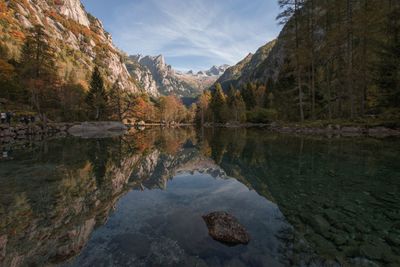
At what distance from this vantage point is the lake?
15.1ft

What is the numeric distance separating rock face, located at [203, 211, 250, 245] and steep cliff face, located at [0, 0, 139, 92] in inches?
3871

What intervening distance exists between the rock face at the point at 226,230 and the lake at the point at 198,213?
173 millimetres

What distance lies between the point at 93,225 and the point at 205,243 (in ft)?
10.2

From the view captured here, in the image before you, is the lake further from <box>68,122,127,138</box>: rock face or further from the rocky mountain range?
the rocky mountain range

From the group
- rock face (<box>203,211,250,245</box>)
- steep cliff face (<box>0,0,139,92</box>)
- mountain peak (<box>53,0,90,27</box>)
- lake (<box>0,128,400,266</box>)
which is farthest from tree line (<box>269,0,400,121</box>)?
mountain peak (<box>53,0,90,27</box>)

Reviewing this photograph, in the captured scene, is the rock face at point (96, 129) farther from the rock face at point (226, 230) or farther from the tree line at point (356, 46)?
the rock face at point (226, 230)

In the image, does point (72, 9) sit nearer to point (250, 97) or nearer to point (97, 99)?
point (97, 99)

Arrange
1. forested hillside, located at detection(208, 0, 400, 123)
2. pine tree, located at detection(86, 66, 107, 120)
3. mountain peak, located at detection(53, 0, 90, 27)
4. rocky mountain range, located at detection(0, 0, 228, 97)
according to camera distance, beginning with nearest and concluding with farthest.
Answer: forested hillside, located at detection(208, 0, 400, 123)
pine tree, located at detection(86, 66, 107, 120)
rocky mountain range, located at detection(0, 0, 228, 97)
mountain peak, located at detection(53, 0, 90, 27)

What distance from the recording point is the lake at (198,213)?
15.1 ft

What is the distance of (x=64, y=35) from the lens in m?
146

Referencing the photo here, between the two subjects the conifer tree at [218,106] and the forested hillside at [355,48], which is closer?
the forested hillside at [355,48]

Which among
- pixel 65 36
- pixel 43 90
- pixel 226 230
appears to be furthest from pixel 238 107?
pixel 65 36

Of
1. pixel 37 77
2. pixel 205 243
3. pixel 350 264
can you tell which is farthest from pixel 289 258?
pixel 37 77

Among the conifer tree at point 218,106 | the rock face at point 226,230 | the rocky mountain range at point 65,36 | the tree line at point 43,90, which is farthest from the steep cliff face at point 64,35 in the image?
the rock face at point 226,230
